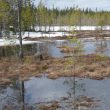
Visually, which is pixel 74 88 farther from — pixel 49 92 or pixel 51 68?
pixel 51 68

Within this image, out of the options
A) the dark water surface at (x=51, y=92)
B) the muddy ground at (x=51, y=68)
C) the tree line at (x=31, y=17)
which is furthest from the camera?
the tree line at (x=31, y=17)

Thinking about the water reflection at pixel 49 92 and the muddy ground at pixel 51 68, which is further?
the muddy ground at pixel 51 68

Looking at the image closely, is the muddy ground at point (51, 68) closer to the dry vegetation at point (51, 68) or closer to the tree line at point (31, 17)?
the dry vegetation at point (51, 68)

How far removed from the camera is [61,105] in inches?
770

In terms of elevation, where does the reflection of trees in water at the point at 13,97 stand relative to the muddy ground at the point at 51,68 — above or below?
above

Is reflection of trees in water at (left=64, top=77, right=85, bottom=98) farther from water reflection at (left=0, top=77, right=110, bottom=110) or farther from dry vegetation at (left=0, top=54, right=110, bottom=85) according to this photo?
dry vegetation at (left=0, top=54, right=110, bottom=85)

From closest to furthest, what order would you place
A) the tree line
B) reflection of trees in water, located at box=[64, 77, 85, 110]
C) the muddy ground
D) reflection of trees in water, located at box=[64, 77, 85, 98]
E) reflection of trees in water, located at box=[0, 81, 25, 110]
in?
reflection of trees in water, located at box=[0, 81, 25, 110]
reflection of trees in water, located at box=[64, 77, 85, 110]
reflection of trees in water, located at box=[64, 77, 85, 98]
the muddy ground
the tree line

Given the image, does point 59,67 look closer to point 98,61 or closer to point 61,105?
point 98,61

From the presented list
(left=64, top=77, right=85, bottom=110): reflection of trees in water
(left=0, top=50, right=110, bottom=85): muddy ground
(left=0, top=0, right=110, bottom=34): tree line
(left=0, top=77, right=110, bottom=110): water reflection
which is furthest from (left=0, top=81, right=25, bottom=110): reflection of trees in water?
(left=0, top=0, right=110, bottom=34): tree line

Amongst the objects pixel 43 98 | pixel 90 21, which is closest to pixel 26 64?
pixel 43 98

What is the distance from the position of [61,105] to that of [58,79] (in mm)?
8847

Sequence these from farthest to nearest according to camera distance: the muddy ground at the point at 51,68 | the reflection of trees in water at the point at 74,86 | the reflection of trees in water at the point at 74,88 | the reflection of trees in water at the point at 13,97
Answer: the muddy ground at the point at 51,68, the reflection of trees in water at the point at 74,86, the reflection of trees in water at the point at 74,88, the reflection of trees in water at the point at 13,97

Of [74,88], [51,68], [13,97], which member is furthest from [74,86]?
[51,68]

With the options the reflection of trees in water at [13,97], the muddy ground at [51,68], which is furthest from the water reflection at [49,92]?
the muddy ground at [51,68]
